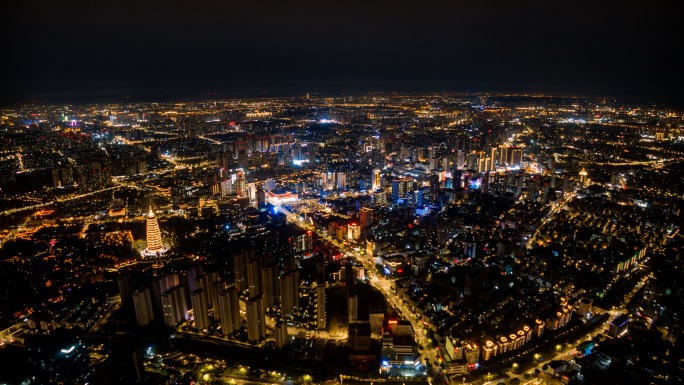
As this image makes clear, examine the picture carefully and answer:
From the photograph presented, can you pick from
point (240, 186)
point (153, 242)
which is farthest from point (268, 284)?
point (240, 186)

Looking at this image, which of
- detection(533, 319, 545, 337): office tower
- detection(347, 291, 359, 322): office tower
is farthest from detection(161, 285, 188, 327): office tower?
detection(533, 319, 545, 337): office tower

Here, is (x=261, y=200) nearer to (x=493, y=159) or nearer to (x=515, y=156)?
(x=493, y=159)

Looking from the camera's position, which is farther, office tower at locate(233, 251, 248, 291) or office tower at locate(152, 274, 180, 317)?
office tower at locate(233, 251, 248, 291)

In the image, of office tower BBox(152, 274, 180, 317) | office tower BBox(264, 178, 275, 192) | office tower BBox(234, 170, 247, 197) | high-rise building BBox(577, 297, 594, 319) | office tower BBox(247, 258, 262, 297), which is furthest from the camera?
office tower BBox(264, 178, 275, 192)

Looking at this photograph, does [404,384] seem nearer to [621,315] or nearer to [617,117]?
[621,315]

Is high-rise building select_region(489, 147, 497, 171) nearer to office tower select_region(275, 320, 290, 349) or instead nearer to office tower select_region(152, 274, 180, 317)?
office tower select_region(275, 320, 290, 349)

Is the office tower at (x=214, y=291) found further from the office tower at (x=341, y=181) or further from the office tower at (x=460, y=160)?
the office tower at (x=460, y=160)
